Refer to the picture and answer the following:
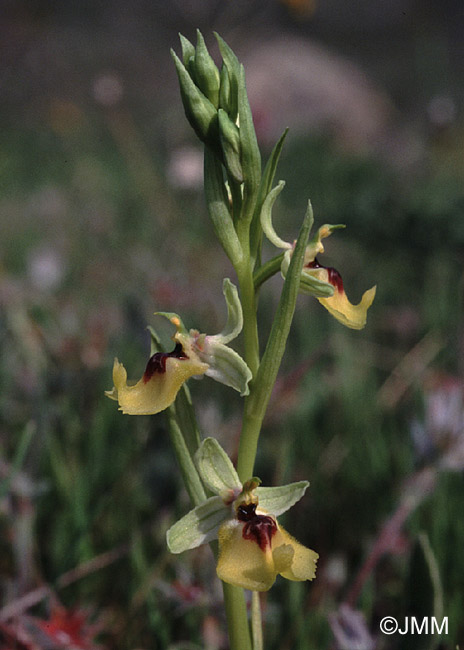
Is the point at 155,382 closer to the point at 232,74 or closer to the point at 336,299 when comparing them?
the point at 336,299

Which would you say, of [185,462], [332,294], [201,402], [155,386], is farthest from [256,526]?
[201,402]

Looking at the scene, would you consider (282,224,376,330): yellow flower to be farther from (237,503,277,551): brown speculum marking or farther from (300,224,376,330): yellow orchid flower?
(237,503,277,551): brown speculum marking

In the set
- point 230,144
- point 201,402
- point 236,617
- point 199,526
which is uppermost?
point 230,144

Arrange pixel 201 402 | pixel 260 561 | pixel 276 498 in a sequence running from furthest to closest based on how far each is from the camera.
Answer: pixel 201 402 < pixel 276 498 < pixel 260 561

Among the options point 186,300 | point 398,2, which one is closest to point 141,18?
point 398,2

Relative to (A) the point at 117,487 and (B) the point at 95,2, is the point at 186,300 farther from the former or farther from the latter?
(B) the point at 95,2

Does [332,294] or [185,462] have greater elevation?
[332,294]

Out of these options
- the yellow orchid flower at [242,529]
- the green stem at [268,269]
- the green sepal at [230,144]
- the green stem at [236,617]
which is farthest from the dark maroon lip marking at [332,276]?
the green stem at [236,617]

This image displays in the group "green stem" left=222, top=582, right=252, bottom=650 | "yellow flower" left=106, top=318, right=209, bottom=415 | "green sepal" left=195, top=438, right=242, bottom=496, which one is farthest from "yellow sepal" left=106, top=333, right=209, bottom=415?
"green stem" left=222, top=582, right=252, bottom=650
